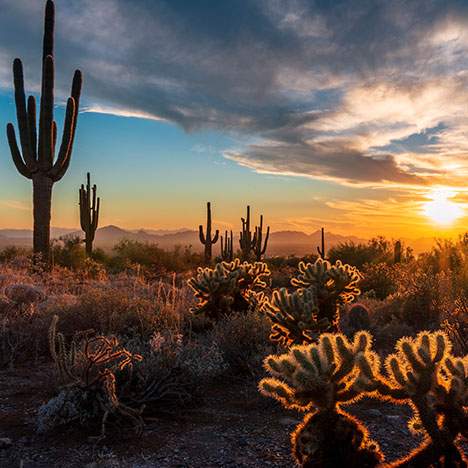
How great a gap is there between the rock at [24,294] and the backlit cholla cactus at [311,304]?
5.31m

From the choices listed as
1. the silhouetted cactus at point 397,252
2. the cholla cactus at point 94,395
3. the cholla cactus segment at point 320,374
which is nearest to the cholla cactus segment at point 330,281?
the cholla cactus at point 94,395

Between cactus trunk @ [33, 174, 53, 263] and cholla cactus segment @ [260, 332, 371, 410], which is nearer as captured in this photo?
cholla cactus segment @ [260, 332, 371, 410]

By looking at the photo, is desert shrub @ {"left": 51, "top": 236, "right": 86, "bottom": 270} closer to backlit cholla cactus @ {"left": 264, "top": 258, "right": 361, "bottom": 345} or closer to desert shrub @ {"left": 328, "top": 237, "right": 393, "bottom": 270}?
desert shrub @ {"left": 328, "top": 237, "right": 393, "bottom": 270}

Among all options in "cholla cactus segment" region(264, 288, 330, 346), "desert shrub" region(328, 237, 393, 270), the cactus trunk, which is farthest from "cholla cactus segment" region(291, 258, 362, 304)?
"desert shrub" region(328, 237, 393, 270)

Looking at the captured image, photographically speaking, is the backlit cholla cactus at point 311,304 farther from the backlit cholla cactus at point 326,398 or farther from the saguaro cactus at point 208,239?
the saguaro cactus at point 208,239

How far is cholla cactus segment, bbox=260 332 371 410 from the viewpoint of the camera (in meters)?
3.09

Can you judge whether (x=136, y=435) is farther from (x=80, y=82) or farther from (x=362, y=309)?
(x=80, y=82)

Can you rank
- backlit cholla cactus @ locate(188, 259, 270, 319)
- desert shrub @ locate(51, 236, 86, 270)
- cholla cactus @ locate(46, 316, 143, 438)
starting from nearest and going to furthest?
cholla cactus @ locate(46, 316, 143, 438), backlit cholla cactus @ locate(188, 259, 270, 319), desert shrub @ locate(51, 236, 86, 270)

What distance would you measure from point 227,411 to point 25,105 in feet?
51.4

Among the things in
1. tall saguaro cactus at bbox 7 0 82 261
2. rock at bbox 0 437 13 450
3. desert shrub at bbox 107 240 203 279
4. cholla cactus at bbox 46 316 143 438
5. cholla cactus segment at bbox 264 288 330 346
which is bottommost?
Answer: desert shrub at bbox 107 240 203 279

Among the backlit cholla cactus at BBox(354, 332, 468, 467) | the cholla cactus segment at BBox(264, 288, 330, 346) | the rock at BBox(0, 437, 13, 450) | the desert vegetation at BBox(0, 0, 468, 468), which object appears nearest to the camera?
the backlit cholla cactus at BBox(354, 332, 468, 467)

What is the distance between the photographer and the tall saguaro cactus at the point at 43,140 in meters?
18.2

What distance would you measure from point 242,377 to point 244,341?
0.65 m

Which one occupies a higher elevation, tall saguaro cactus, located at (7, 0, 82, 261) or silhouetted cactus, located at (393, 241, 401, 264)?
tall saguaro cactus, located at (7, 0, 82, 261)
